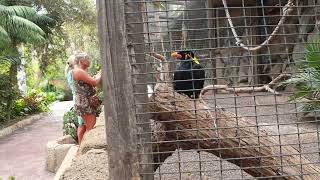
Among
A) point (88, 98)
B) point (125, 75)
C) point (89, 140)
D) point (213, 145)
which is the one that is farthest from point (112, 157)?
point (88, 98)

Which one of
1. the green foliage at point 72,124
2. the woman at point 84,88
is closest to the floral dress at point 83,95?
the woman at point 84,88

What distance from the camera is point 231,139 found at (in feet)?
8.45

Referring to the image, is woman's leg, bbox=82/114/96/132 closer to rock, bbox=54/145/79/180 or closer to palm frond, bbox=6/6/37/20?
rock, bbox=54/145/79/180

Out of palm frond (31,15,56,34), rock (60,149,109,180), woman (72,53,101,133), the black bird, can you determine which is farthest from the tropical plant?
palm frond (31,15,56,34)

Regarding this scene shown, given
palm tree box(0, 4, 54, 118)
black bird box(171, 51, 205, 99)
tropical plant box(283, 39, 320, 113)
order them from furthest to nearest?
1. palm tree box(0, 4, 54, 118)
2. black bird box(171, 51, 205, 99)
3. tropical plant box(283, 39, 320, 113)

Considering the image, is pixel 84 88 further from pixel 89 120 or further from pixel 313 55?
pixel 313 55

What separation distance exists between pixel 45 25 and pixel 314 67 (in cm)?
1397

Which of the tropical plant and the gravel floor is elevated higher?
the tropical plant

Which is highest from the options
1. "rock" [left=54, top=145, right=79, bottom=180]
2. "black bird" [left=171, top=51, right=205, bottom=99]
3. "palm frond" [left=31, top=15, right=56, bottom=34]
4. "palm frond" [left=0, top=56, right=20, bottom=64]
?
"palm frond" [left=31, top=15, right=56, bottom=34]

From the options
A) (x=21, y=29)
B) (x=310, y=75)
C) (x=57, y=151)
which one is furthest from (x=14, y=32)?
(x=310, y=75)

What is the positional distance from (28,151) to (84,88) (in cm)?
438

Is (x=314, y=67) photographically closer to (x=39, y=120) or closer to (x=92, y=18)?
(x=39, y=120)

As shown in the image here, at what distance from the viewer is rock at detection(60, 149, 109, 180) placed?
2.78 m

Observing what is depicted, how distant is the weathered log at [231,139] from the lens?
2.47m
